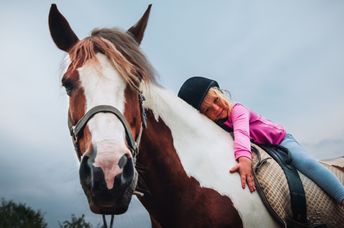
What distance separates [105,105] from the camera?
2250 mm

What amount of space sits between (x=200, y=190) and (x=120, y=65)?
50.5 inches

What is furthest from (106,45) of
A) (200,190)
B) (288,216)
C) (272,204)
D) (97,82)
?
(288,216)

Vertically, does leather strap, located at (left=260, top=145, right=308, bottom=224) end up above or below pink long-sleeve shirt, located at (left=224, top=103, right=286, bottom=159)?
below

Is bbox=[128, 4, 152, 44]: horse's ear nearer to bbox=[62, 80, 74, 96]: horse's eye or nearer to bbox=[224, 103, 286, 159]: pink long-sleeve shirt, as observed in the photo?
bbox=[62, 80, 74, 96]: horse's eye

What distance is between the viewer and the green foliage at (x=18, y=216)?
34897 millimetres

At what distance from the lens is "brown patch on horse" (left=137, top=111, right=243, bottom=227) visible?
8.63ft

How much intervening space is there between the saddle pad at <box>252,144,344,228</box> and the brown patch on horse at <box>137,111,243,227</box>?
0.36 m

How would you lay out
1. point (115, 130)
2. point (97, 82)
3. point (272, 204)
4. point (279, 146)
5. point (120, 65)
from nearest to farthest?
point (115, 130) < point (97, 82) < point (120, 65) < point (272, 204) < point (279, 146)

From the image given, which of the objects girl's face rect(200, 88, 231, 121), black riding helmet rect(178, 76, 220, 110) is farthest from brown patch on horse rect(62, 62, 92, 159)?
girl's face rect(200, 88, 231, 121)

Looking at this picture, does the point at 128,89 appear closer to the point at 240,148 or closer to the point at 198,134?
the point at 198,134

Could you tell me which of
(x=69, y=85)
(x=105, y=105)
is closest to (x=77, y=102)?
(x=69, y=85)

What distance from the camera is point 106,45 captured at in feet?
9.08

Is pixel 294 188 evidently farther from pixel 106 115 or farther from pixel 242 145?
pixel 106 115

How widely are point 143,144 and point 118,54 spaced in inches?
32.9
